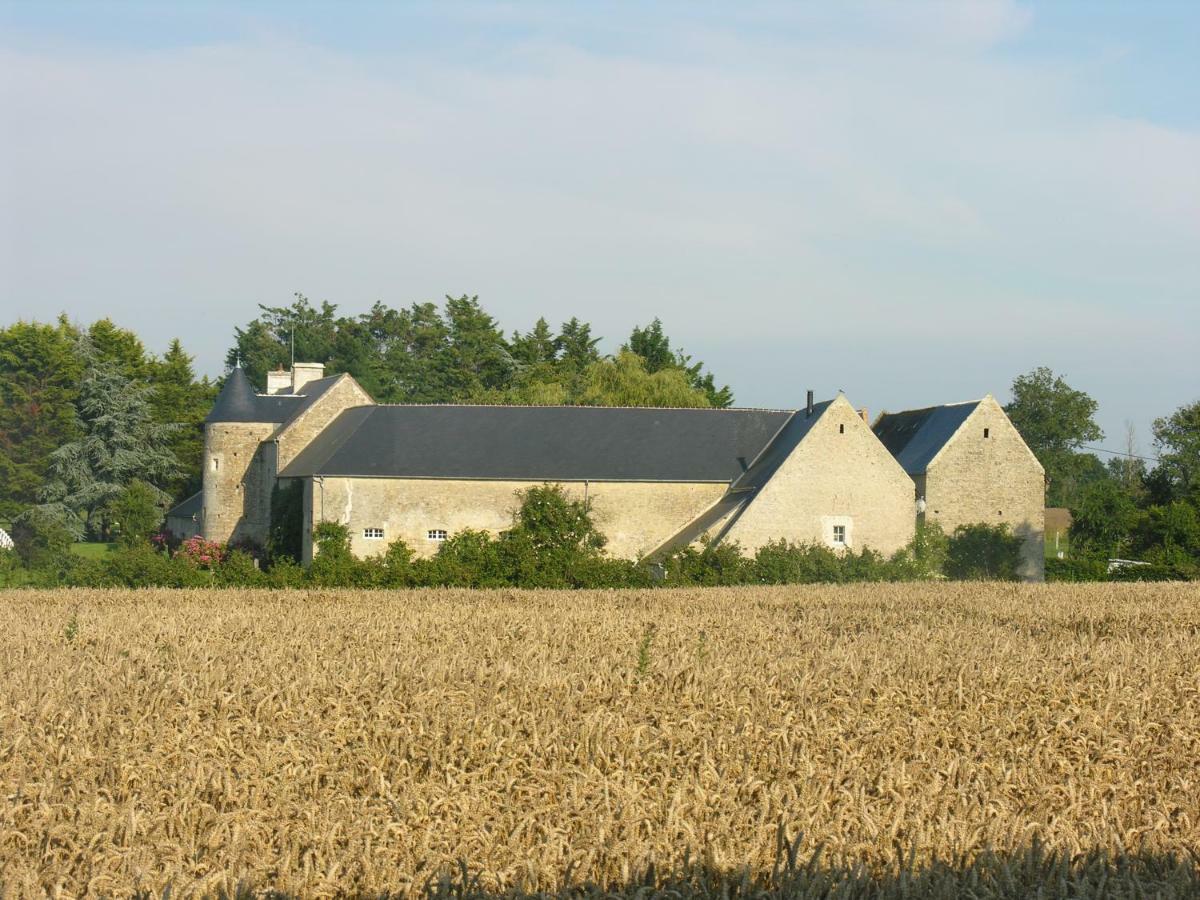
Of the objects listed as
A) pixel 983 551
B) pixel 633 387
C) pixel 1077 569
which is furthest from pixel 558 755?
pixel 633 387

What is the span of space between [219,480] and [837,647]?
41.2 metres

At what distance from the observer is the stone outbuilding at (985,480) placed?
135 ft

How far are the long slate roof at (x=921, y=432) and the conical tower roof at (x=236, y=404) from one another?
74.7 ft

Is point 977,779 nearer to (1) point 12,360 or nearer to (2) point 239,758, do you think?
(2) point 239,758

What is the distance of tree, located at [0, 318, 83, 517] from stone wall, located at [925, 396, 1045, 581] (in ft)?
140

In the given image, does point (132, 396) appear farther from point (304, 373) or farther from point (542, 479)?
point (542, 479)

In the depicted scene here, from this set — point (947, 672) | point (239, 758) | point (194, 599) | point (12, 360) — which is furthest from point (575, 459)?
point (12, 360)

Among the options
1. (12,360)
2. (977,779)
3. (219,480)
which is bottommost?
(977,779)

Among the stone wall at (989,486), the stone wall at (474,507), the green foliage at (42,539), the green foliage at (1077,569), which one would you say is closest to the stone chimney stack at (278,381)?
the green foliage at (42,539)

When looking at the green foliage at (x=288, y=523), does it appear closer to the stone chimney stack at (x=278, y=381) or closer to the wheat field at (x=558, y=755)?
the stone chimney stack at (x=278, y=381)

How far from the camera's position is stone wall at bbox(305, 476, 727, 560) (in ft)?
132

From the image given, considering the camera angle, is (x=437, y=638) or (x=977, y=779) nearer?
(x=977, y=779)

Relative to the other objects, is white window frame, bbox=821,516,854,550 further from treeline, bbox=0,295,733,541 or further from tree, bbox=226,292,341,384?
tree, bbox=226,292,341,384

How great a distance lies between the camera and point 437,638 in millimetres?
13305
